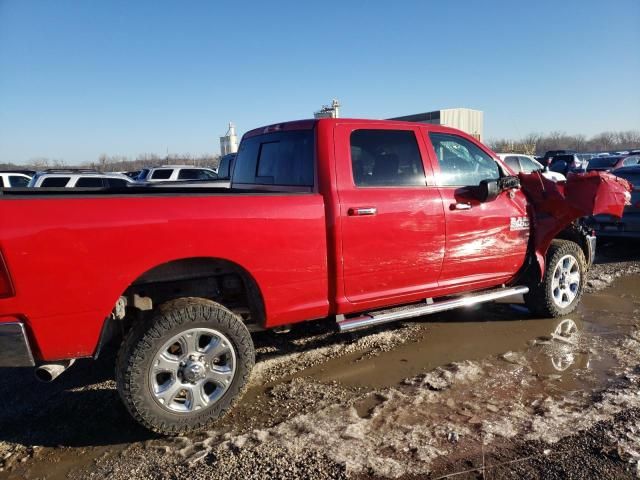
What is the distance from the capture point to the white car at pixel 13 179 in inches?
614

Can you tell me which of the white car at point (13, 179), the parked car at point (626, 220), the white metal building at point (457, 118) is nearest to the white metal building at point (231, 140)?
the white metal building at point (457, 118)

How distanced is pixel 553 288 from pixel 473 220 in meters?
1.54

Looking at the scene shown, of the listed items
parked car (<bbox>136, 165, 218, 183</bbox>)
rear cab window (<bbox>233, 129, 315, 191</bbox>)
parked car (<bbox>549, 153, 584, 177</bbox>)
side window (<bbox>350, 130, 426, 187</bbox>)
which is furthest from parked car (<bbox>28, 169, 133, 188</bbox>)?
parked car (<bbox>549, 153, 584, 177</bbox>)

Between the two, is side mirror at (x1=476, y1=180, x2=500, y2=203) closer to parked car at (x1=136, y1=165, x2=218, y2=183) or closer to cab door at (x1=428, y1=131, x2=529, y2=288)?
cab door at (x1=428, y1=131, x2=529, y2=288)

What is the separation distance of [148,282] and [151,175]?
15.6 m

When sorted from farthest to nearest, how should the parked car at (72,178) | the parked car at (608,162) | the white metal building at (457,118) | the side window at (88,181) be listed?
the white metal building at (457,118)
the parked car at (608,162)
the side window at (88,181)
the parked car at (72,178)

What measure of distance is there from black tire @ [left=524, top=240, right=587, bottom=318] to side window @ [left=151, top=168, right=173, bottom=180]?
15320mm

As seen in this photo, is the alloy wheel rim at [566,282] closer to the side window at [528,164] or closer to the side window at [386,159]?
the side window at [386,159]

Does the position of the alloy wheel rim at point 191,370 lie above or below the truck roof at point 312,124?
below

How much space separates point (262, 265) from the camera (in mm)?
3334

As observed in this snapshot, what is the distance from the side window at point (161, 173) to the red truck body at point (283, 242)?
14.1 metres

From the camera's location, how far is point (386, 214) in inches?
151

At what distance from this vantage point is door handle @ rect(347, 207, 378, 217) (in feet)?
12.0

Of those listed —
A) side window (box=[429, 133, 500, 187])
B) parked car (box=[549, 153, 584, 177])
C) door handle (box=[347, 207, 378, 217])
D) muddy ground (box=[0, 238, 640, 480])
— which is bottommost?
muddy ground (box=[0, 238, 640, 480])
